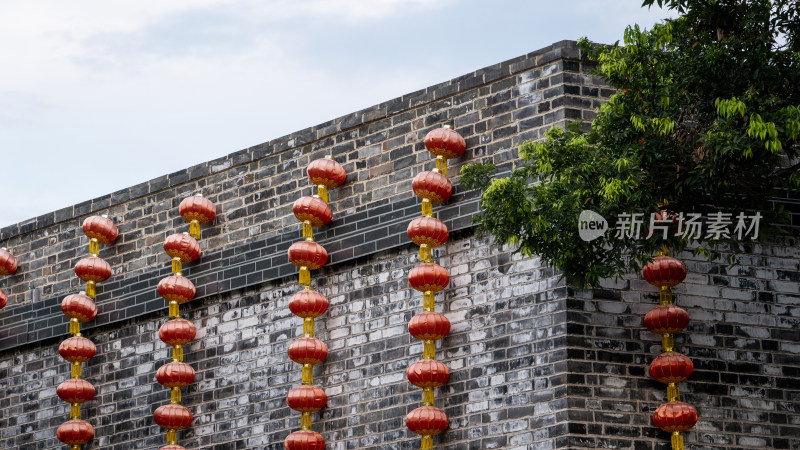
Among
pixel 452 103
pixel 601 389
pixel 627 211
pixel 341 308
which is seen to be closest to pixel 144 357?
pixel 341 308

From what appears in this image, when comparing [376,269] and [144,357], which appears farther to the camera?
[144,357]

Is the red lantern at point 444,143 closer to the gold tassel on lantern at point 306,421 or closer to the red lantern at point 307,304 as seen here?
the red lantern at point 307,304

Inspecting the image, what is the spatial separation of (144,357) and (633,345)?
533cm

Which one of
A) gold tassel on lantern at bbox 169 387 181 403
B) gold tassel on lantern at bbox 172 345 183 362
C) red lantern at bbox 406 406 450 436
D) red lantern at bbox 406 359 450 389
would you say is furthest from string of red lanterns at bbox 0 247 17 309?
red lantern at bbox 406 406 450 436

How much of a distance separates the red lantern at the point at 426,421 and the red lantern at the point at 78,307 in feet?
14.5

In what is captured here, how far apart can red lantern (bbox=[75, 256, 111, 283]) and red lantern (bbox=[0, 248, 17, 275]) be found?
1.39 m

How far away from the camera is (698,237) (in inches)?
417

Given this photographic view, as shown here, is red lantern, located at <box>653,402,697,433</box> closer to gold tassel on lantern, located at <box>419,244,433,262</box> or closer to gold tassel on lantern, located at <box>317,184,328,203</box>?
gold tassel on lantern, located at <box>419,244,433,262</box>

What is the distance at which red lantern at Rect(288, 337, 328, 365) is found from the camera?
41.5ft

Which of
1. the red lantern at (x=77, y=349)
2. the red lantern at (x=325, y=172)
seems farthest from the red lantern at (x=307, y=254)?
the red lantern at (x=77, y=349)

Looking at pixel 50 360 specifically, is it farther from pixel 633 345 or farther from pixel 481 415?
pixel 633 345

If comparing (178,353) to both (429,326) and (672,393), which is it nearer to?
(429,326)

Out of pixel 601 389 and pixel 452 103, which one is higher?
pixel 452 103

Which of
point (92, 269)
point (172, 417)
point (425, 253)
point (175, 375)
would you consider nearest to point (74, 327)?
point (92, 269)
